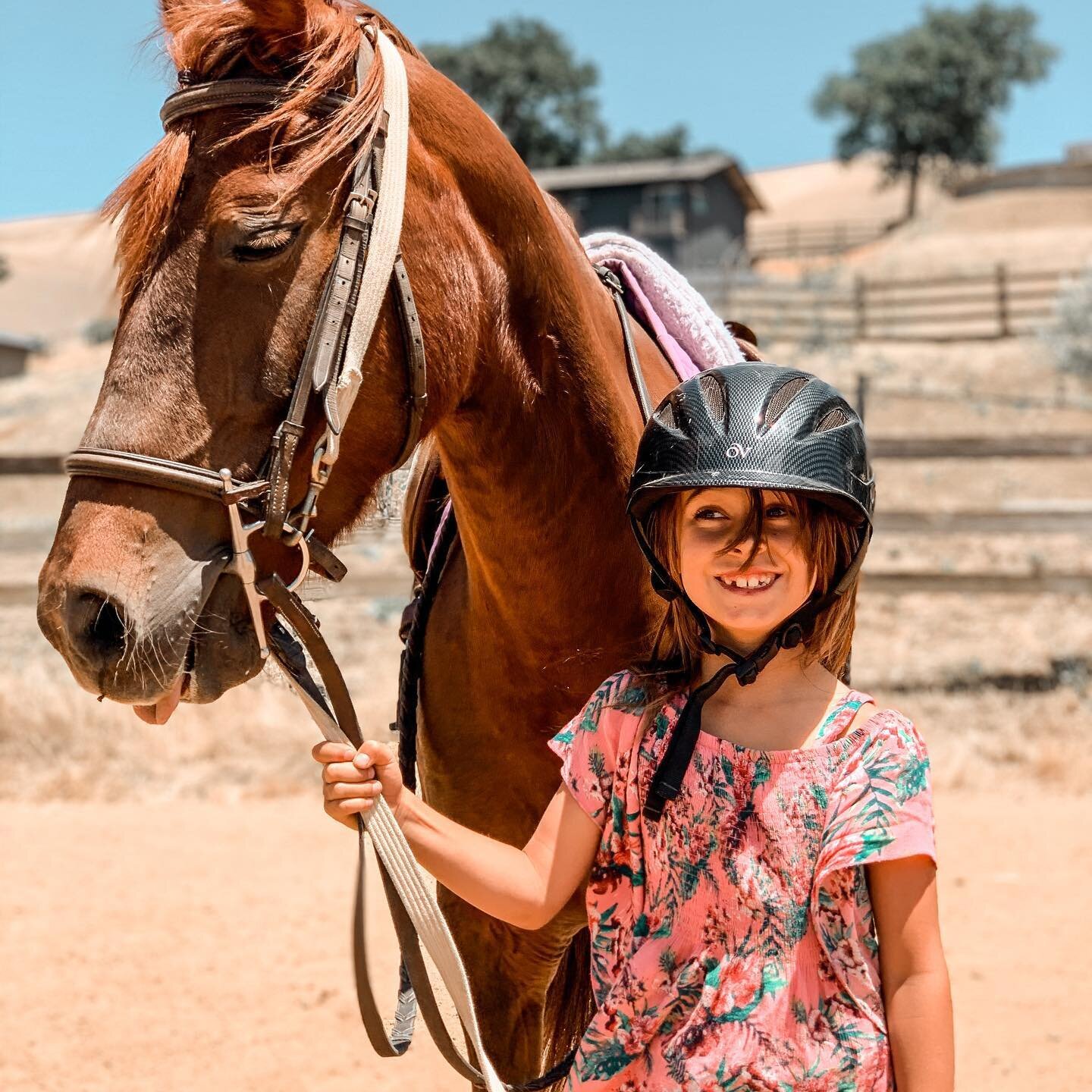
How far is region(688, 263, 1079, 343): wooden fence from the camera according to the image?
22234 mm

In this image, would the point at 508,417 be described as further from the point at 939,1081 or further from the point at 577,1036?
the point at 577,1036

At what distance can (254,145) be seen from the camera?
5.38 ft

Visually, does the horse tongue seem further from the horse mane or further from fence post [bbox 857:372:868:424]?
fence post [bbox 857:372:868:424]

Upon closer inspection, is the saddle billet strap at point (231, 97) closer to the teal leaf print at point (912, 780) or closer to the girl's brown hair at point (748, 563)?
the girl's brown hair at point (748, 563)

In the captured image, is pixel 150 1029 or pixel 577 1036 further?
pixel 150 1029

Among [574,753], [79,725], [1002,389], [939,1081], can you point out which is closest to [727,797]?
[574,753]

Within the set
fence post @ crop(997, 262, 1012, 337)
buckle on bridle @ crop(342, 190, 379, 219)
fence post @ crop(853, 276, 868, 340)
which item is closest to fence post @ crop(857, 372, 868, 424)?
buckle on bridle @ crop(342, 190, 379, 219)

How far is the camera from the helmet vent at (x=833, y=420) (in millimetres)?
1717

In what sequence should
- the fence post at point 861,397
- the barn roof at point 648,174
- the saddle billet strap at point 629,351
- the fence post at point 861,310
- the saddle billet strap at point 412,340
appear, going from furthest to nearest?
the barn roof at point 648,174
the fence post at point 861,310
the fence post at point 861,397
the saddle billet strap at point 629,351
the saddle billet strap at point 412,340

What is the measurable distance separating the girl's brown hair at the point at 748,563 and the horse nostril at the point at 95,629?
2.38 feet

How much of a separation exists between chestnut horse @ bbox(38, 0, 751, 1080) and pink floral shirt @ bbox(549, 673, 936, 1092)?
1.43 ft

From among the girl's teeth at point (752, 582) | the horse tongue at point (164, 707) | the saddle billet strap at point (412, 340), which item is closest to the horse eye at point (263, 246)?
the saddle billet strap at point (412, 340)

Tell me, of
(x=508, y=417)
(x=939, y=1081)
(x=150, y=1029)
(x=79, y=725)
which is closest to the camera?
(x=939, y=1081)

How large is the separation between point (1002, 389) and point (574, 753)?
17.7 metres
